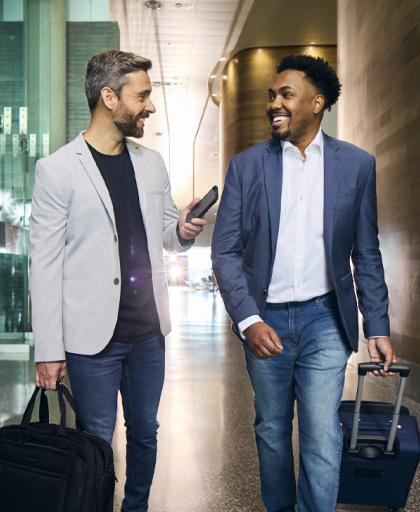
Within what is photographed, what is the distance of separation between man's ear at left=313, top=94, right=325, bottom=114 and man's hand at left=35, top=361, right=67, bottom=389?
3.68ft

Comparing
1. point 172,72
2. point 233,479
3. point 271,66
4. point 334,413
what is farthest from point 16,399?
point 172,72

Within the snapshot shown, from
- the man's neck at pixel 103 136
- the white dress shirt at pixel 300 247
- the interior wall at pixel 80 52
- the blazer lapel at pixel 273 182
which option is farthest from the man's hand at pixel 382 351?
the interior wall at pixel 80 52

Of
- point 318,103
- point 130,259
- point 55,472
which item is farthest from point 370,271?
point 55,472

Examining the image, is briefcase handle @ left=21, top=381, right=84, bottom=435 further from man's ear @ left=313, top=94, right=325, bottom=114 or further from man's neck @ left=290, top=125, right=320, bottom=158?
man's ear @ left=313, top=94, right=325, bottom=114

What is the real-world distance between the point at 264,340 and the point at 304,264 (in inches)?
12.4

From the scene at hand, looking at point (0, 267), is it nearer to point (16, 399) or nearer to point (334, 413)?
point (16, 399)

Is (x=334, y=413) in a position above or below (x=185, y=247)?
below

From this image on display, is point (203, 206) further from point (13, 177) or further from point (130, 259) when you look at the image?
point (13, 177)

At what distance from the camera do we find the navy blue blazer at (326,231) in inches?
85.1

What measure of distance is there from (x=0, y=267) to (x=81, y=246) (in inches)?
254

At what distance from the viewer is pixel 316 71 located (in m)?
2.21

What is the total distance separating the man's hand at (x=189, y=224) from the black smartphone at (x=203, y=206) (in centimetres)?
1

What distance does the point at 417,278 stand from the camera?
545 centimetres

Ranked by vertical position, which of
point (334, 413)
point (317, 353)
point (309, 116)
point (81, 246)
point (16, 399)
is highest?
point (309, 116)
